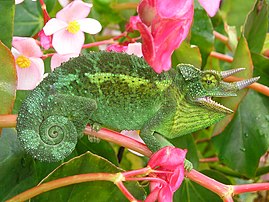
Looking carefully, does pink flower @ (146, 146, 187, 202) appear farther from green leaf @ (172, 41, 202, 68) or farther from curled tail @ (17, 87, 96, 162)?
green leaf @ (172, 41, 202, 68)

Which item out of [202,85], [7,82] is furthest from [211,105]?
[7,82]

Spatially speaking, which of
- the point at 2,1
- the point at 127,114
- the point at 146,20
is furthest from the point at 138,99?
the point at 2,1

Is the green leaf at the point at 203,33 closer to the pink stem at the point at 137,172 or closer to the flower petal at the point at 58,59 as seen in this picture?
the flower petal at the point at 58,59

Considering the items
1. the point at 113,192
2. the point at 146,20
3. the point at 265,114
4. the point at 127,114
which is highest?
the point at 146,20

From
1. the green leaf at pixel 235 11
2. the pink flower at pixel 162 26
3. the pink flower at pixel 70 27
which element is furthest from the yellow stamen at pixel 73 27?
the green leaf at pixel 235 11

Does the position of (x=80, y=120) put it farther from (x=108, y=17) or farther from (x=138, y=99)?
(x=108, y=17)

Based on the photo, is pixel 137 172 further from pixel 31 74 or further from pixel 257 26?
pixel 257 26

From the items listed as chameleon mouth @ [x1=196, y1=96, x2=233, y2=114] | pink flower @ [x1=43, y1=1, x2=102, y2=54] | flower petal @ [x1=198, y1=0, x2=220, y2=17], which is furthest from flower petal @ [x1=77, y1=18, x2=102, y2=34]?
flower petal @ [x1=198, y1=0, x2=220, y2=17]
